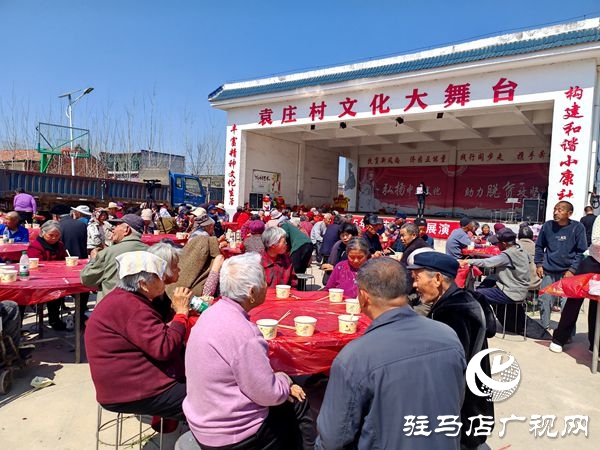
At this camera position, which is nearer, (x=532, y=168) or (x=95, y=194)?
(x=95, y=194)

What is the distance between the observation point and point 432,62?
10.9m

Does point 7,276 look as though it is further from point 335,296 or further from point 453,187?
point 453,187

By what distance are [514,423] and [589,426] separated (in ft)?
1.74

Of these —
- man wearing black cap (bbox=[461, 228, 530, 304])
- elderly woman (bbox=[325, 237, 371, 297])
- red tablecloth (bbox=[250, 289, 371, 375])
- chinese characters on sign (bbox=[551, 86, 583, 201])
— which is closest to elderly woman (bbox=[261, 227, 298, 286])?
elderly woman (bbox=[325, 237, 371, 297])

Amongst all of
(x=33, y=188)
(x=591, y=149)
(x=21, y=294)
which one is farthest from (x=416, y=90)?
(x=33, y=188)

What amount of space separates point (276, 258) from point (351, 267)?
675 mm

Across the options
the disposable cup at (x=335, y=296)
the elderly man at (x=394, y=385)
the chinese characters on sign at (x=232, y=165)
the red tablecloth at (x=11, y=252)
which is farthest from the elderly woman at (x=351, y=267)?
the chinese characters on sign at (x=232, y=165)

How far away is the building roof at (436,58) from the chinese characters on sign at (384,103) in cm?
66

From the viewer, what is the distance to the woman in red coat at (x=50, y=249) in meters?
4.43

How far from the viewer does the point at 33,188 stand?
1318 cm

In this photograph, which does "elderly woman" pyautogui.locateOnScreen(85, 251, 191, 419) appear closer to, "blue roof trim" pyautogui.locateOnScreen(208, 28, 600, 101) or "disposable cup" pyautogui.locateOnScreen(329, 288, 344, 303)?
"disposable cup" pyautogui.locateOnScreen(329, 288, 344, 303)

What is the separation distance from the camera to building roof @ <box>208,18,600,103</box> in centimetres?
901

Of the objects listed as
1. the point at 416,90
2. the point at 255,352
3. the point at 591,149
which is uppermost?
the point at 416,90

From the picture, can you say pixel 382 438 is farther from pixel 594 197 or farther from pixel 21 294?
pixel 594 197
